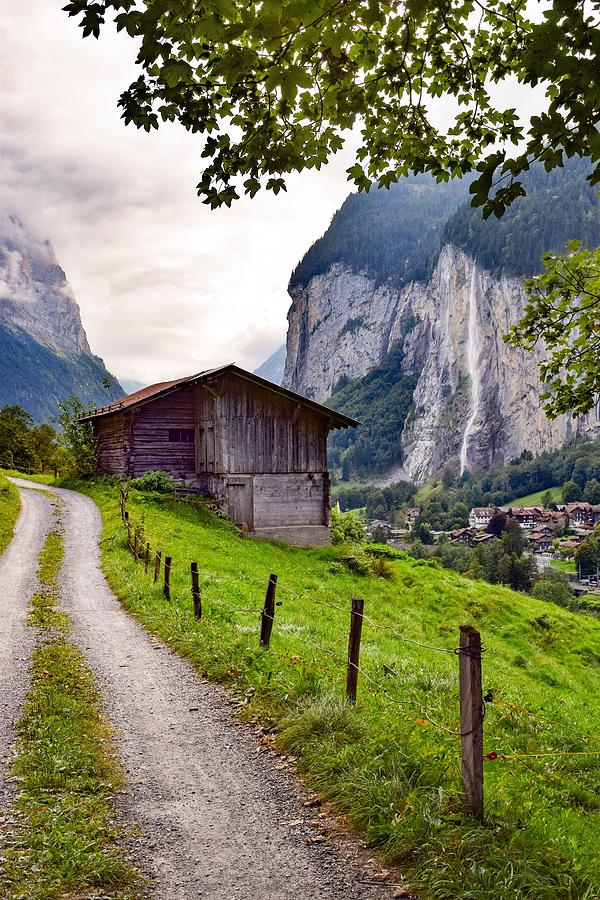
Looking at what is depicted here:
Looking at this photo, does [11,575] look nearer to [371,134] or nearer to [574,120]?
[371,134]

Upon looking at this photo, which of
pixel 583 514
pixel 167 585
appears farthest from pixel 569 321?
pixel 583 514

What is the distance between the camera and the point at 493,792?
5695 millimetres

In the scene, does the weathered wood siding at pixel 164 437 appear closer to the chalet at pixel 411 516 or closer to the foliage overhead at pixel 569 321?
the foliage overhead at pixel 569 321

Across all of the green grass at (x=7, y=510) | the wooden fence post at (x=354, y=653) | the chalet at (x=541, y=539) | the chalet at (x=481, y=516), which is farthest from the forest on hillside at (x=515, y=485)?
the wooden fence post at (x=354, y=653)

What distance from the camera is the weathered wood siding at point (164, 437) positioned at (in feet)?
116

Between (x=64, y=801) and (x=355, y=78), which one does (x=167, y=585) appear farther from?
(x=355, y=78)

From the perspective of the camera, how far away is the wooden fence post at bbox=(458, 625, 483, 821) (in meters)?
5.21

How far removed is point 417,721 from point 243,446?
85.8 ft

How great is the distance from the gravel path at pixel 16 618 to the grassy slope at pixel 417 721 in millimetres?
2637

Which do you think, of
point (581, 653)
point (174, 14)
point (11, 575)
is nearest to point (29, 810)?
point (174, 14)

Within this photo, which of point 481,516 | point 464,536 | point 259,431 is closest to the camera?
point 259,431

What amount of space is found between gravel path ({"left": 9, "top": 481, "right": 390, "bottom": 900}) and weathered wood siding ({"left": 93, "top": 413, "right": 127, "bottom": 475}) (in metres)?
27.3

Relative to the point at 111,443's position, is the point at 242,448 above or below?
below

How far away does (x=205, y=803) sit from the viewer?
235 inches
